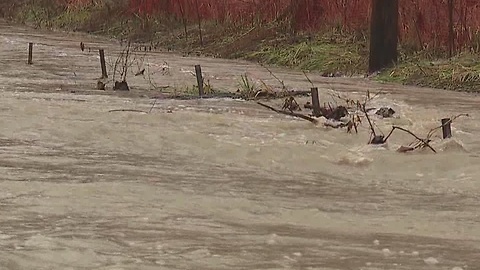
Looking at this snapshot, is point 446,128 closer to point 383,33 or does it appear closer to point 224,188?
point 224,188

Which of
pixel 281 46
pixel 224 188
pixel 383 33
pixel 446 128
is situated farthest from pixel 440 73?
pixel 224 188

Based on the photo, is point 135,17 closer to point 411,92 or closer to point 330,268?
point 411,92

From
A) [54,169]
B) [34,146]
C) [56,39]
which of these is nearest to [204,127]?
[34,146]

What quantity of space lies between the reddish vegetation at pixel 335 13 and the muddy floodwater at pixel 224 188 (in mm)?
4716

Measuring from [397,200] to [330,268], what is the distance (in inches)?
78.3

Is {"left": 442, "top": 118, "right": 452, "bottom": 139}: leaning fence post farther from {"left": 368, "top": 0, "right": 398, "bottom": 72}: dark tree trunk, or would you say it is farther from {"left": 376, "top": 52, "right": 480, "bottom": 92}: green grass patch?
{"left": 368, "top": 0, "right": 398, "bottom": 72}: dark tree trunk

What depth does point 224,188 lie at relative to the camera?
6.88 m

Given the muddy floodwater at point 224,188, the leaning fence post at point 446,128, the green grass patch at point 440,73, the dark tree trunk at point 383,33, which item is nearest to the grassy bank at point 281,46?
the green grass patch at point 440,73

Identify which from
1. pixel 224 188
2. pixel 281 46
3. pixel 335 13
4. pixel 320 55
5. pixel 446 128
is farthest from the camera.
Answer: pixel 335 13

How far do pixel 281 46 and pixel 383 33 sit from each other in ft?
13.8

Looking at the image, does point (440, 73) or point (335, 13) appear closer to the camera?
point (440, 73)

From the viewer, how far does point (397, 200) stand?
6668mm

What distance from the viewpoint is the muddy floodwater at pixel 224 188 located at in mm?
5062

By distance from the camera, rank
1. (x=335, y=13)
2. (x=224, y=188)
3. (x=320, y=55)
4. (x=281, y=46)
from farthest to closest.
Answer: (x=335, y=13) → (x=281, y=46) → (x=320, y=55) → (x=224, y=188)
